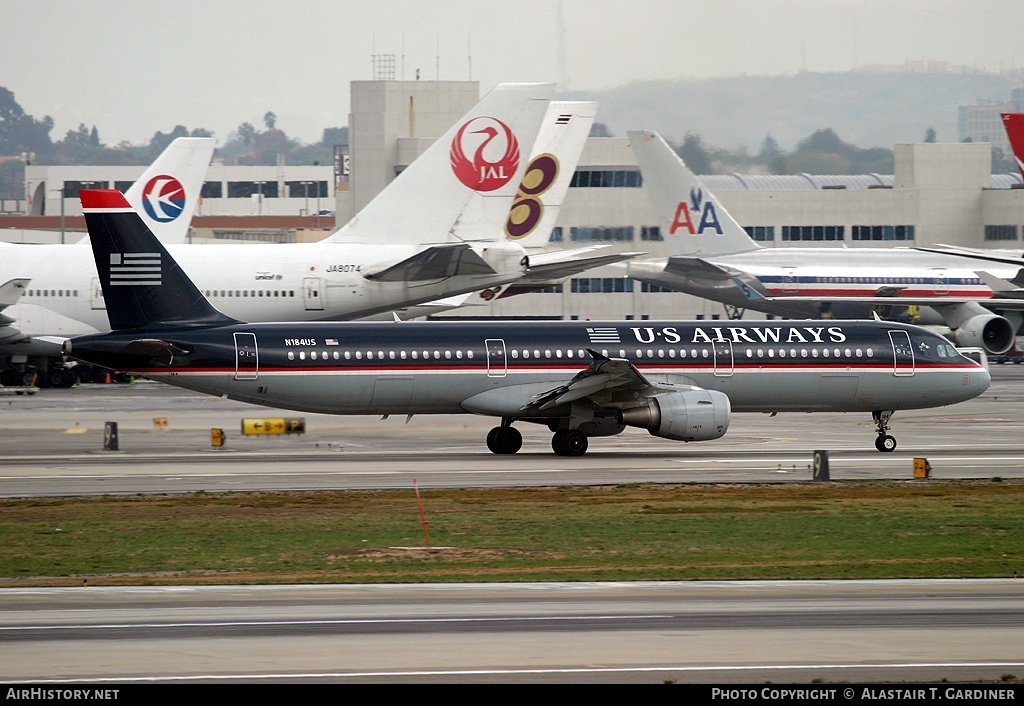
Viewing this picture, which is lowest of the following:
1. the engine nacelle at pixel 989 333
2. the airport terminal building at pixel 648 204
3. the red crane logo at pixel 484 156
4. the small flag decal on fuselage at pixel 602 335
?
the small flag decal on fuselage at pixel 602 335

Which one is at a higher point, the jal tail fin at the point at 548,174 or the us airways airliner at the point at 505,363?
the jal tail fin at the point at 548,174

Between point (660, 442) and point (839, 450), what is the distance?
546 centimetres

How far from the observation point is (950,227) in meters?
99.1

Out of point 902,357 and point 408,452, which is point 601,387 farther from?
point 902,357

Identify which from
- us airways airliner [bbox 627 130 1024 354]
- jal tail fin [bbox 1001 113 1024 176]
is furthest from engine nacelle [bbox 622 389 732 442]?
us airways airliner [bbox 627 130 1024 354]

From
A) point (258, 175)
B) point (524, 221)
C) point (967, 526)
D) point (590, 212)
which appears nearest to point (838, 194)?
point (590, 212)

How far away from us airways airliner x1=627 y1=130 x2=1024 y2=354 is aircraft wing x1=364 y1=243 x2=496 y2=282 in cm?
3051

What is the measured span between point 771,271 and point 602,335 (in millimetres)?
41371

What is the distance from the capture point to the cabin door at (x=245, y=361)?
35.4 m

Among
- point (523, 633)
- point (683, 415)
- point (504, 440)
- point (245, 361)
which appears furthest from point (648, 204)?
point (523, 633)

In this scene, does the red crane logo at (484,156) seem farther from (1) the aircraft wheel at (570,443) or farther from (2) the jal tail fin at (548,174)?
(1) the aircraft wheel at (570,443)

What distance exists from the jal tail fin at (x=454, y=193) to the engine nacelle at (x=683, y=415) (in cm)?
1625

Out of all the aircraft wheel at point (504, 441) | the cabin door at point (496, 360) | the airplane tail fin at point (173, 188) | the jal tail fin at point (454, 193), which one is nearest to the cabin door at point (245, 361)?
the cabin door at point (496, 360)

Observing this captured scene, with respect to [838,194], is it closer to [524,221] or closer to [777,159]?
[777,159]
